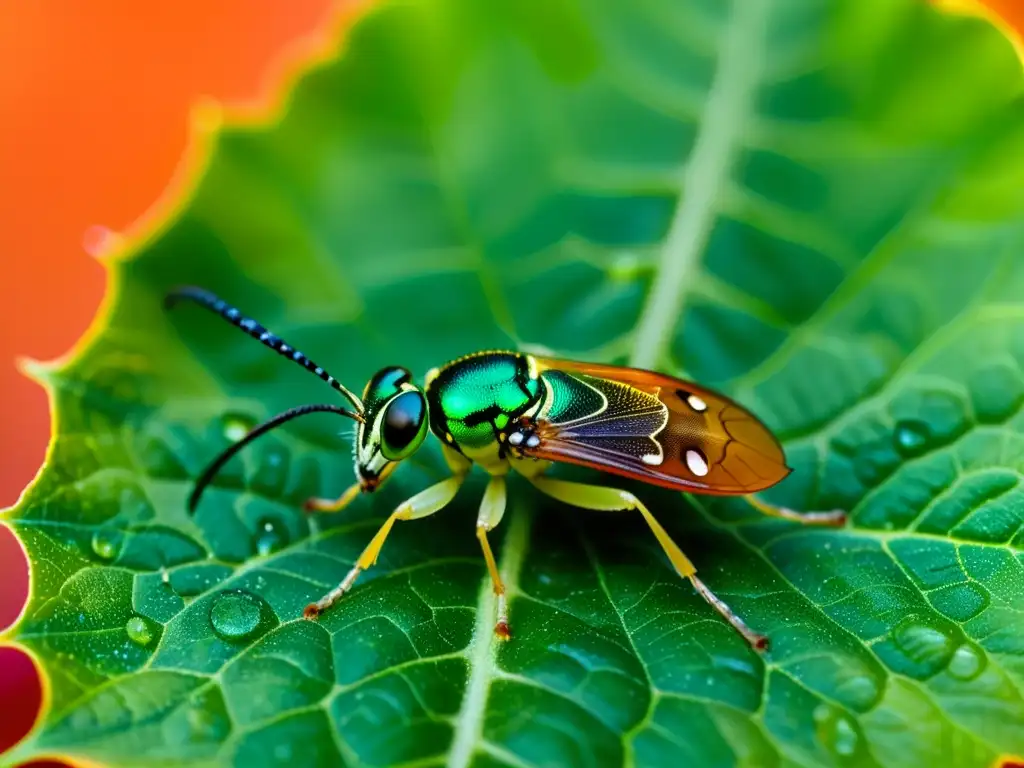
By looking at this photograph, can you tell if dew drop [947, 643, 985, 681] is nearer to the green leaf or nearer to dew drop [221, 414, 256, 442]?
the green leaf

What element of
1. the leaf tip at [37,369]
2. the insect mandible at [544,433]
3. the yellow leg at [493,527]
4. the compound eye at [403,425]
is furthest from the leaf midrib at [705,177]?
the leaf tip at [37,369]

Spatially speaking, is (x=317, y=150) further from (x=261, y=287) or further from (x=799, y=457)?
(x=799, y=457)

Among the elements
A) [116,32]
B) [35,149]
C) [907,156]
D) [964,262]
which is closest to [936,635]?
[964,262]

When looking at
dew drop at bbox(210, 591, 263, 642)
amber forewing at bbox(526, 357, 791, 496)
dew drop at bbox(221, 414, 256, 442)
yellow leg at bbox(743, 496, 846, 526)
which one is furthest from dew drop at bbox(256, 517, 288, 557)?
yellow leg at bbox(743, 496, 846, 526)

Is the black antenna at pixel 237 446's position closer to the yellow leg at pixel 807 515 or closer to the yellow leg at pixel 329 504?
the yellow leg at pixel 329 504

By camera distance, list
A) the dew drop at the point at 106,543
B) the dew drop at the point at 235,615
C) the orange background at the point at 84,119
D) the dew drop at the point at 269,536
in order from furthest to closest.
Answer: the orange background at the point at 84,119 → the dew drop at the point at 269,536 → the dew drop at the point at 106,543 → the dew drop at the point at 235,615

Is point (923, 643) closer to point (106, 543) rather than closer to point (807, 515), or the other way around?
point (807, 515)
